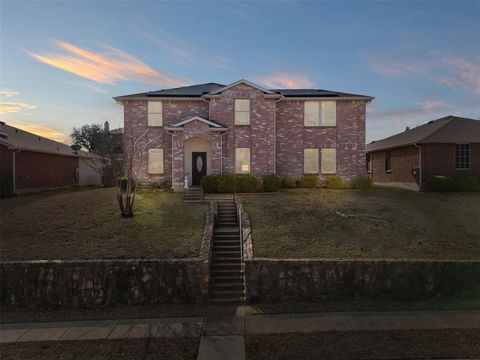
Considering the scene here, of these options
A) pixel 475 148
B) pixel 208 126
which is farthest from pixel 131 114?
pixel 475 148

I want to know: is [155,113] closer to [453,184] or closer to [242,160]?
[242,160]

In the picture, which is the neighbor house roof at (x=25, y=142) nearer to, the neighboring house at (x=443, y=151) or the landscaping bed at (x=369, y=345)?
the landscaping bed at (x=369, y=345)

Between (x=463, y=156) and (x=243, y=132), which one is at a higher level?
(x=243, y=132)

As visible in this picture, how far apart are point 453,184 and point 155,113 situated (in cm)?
1926

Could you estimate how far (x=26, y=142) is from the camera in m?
24.2

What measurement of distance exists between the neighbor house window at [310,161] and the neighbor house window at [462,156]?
9.45 meters

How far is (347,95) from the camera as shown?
22797 millimetres

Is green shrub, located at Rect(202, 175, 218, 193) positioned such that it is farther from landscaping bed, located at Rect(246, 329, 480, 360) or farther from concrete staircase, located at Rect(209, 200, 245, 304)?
landscaping bed, located at Rect(246, 329, 480, 360)

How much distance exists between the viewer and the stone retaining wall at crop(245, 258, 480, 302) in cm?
914

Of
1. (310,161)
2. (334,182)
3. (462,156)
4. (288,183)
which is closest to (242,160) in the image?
(288,183)

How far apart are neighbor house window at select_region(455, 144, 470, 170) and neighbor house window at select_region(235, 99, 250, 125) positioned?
46.6 ft

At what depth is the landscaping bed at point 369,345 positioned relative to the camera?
6.12 meters

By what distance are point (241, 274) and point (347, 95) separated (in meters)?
16.7

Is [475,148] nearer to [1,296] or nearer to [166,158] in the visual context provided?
[166,158]
